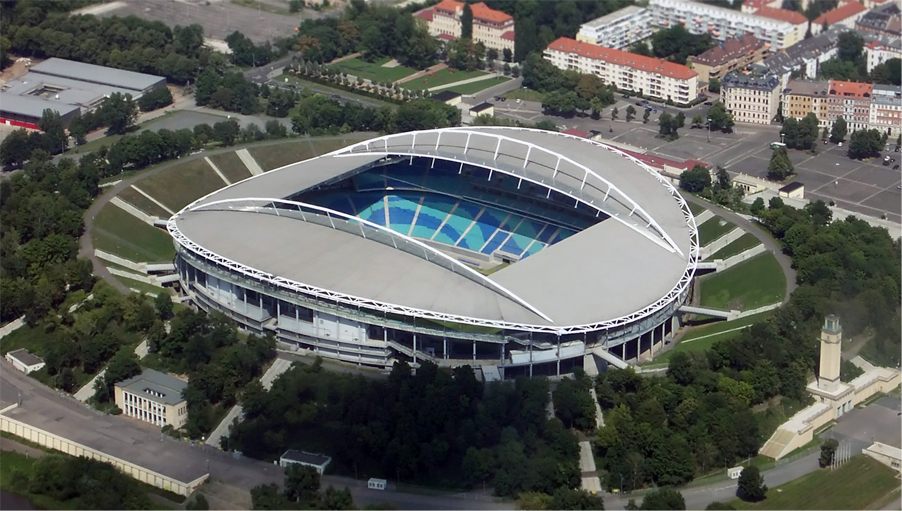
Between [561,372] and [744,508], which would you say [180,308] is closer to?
[561,372]

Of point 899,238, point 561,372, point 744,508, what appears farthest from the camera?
point 899,238

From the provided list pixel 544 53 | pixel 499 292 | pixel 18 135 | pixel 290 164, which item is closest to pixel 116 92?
pixel 18 135

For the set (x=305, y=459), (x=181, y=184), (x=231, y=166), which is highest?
(x=305, y=459)

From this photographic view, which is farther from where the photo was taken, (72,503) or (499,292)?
(499,292)

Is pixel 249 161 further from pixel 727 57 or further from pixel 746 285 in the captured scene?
pixel 727 57

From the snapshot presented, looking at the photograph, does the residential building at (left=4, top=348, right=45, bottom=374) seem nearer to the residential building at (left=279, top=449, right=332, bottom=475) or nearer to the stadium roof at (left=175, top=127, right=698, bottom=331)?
the stadium roof at (left=175, top=127, right=698, bottom=331)

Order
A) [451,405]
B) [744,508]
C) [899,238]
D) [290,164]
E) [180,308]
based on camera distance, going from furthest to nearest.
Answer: [290,164]
[899,238]
[180,308]
[451,405]
[744,508]

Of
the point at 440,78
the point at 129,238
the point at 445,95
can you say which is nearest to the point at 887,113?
the point at 445,95
